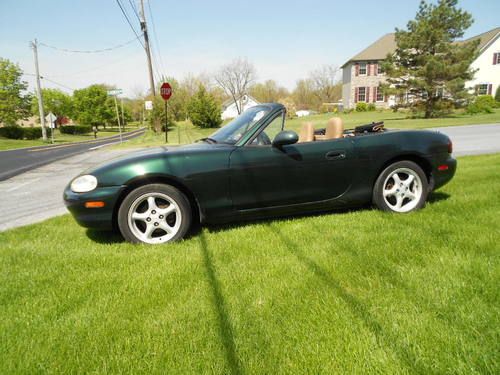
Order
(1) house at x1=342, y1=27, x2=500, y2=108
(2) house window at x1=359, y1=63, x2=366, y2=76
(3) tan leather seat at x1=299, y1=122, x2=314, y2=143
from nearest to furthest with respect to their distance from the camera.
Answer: (3) tan leather seat at x1=299, y1=122, x2=314, y2=143
(1) house at x1=342, y1=27, x2=500, y2=108
(2) house window at x1=359, y1=63, x2=366, y2=76

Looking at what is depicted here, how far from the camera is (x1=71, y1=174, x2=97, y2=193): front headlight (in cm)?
295

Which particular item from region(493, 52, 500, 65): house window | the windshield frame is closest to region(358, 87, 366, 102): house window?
region(493, 52, 500, 65): house window

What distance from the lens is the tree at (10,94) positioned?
3462 centimetres

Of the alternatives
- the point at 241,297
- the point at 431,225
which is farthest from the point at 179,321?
the point at 431,225

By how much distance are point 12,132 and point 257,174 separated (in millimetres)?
39606

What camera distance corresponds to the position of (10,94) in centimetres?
3534

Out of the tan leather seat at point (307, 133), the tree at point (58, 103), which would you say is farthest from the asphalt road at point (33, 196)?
the tree at point (58, 103)

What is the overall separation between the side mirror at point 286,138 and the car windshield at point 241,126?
15.6 inches

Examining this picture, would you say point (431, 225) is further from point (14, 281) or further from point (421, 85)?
point (421, 85)

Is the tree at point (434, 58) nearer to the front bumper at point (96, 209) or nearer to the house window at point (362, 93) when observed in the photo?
the house window at point (362, 93)

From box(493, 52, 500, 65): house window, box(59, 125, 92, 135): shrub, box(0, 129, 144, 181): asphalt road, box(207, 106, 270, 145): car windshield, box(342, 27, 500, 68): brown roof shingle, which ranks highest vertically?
box(342, 27, 500, 68): brown roof shingle

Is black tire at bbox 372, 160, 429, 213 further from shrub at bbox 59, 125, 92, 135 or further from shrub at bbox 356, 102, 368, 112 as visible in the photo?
shrub at bbox 59, 125, 92, 135

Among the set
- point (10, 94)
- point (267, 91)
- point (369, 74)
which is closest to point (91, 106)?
point (10, 94)

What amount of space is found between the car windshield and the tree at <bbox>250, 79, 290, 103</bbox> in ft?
232
